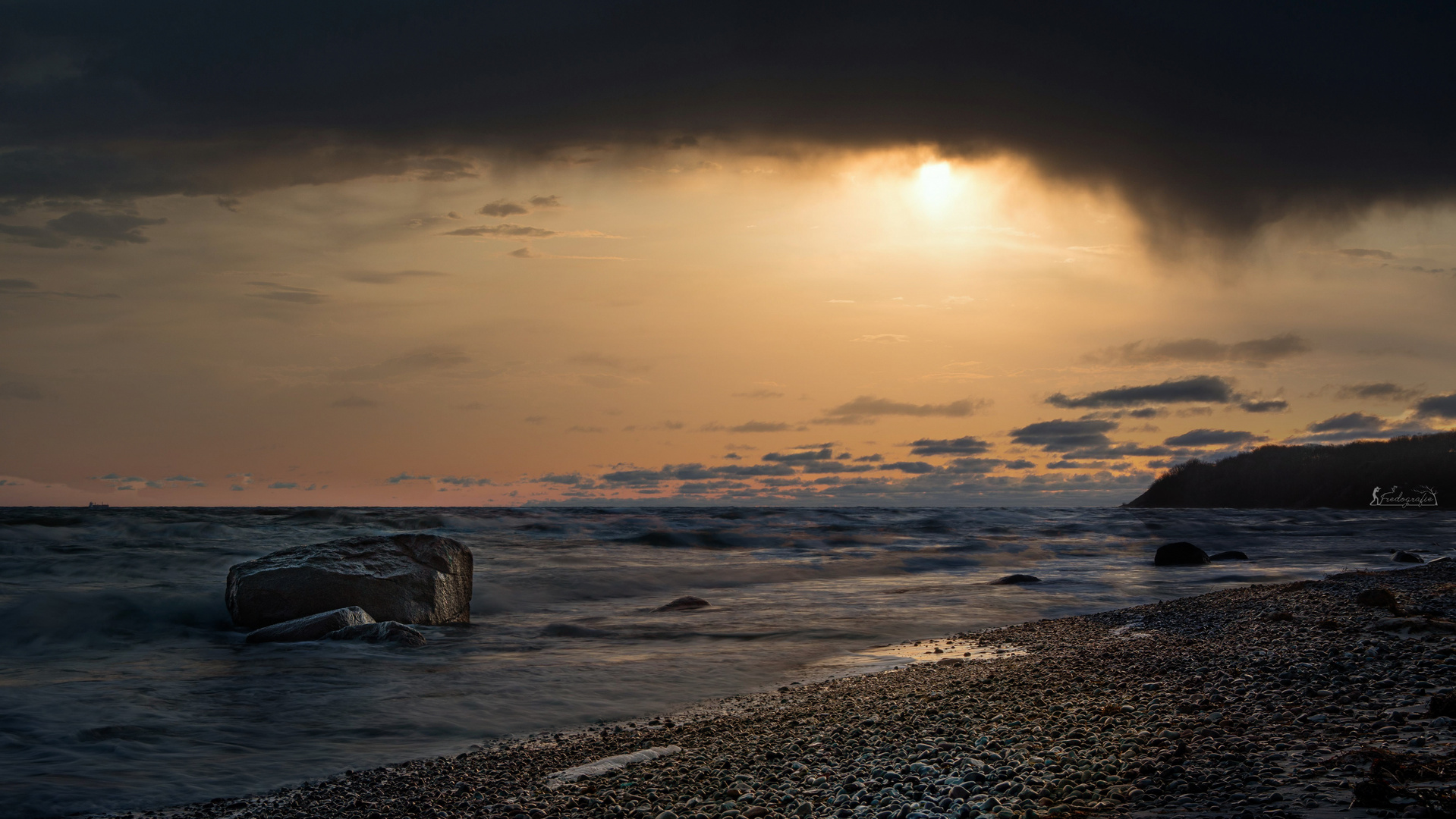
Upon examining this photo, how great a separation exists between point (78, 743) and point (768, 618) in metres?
8.51

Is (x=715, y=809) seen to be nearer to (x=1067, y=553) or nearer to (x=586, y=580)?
(x=586, y=580)

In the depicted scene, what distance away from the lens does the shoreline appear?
360 cm

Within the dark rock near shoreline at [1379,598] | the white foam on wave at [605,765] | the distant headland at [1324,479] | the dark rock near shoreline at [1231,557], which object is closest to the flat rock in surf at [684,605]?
the white foam on wave at [605,765]

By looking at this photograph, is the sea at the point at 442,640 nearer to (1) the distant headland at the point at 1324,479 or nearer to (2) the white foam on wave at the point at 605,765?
(2) the white foam on wave at the point at 605,765

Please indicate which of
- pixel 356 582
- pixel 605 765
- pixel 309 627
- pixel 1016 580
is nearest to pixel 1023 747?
pixel 605 765

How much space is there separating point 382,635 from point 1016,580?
1271 cm

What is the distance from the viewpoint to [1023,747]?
4.53m

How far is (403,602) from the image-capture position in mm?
11750

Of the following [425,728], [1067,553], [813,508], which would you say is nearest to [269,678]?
[425,728]

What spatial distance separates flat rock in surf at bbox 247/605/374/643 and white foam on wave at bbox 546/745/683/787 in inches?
246

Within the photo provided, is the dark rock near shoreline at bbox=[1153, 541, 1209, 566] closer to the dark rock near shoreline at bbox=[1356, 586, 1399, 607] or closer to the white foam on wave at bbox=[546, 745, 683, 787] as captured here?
the dark rock near shoreline at bbox=[1356, 586, 1399, 607]

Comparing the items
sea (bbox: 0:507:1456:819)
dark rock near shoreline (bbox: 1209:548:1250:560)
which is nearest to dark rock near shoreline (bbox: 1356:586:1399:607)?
sea (bbox: 0:507:1456:819)

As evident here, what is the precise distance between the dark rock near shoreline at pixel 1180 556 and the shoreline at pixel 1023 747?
44.6ft

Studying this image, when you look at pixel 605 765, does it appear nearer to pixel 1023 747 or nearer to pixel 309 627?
pixel 1023 747
